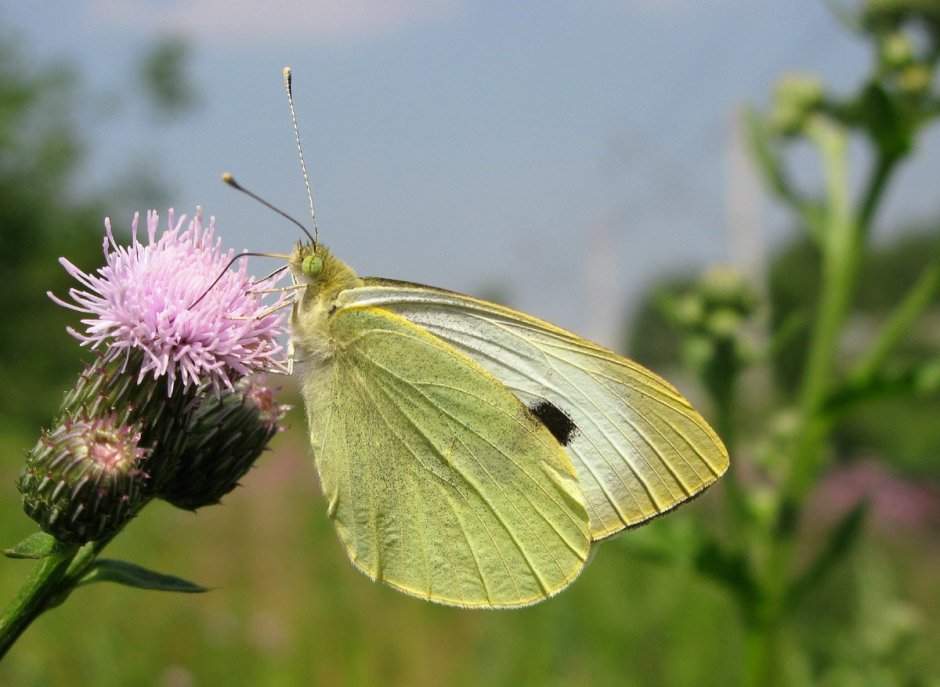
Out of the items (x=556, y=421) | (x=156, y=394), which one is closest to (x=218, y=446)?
(x=156, y=394)

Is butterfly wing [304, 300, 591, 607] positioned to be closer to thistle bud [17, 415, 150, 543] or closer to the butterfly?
the butterfly

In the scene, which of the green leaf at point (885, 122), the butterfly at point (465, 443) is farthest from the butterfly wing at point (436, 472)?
the green leaf at point (885, 122)

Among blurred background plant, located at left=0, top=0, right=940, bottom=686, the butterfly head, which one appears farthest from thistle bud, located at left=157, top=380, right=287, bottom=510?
blurred background plant, located at left=0, top=0, right=940, bottom=686

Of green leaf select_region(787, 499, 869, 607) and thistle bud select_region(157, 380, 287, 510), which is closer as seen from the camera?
thistle bud select_region(157, 380, 287, 510)

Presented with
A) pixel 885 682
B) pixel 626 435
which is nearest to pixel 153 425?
pixel 626 435

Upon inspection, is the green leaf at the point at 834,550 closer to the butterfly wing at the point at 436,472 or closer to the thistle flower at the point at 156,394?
the butterfly wing at the point at 436,472

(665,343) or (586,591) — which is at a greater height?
(665,343)

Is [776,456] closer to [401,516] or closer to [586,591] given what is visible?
[401,516]
